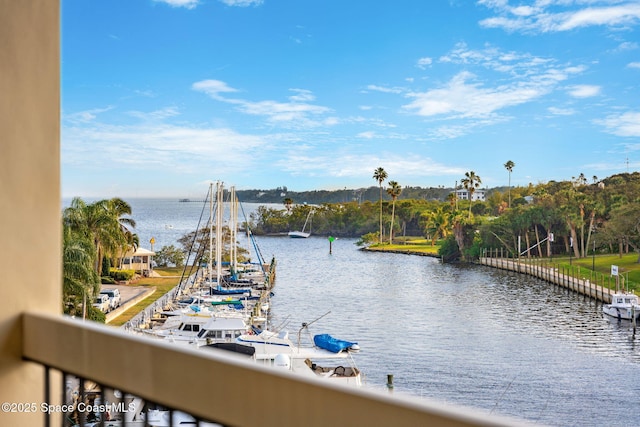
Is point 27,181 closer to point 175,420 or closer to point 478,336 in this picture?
point 175,420

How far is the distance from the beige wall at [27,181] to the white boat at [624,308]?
23.6 metres

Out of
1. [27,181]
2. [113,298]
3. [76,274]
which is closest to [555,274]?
[113,298]

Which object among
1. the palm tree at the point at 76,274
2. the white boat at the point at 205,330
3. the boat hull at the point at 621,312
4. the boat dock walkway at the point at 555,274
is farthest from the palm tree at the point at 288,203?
the palm tree at the point at 76,274

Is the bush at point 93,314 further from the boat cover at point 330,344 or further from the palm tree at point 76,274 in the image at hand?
the boat cover at point 330,344

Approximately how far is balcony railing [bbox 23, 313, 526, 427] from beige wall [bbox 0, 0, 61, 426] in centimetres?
9

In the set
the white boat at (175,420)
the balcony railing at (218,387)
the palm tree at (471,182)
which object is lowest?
the white boat at (175,420)

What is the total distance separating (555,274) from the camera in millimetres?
33000

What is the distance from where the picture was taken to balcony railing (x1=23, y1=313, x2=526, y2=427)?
523mm

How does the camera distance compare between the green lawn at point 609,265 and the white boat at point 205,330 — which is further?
the green lawn at point 609,265

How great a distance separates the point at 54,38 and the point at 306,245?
157 ft

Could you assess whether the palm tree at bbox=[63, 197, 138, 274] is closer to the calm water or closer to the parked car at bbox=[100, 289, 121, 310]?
the parked car at bbox=[100, 289, 121, 310]

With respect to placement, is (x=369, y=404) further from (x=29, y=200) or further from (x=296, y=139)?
(x=296, y=139)

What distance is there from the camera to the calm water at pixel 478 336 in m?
14.9

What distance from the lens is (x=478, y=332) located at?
2181 cm
